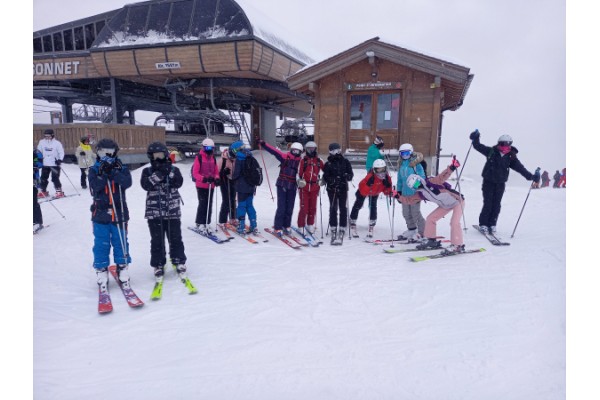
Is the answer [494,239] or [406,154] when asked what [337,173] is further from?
[494,239]

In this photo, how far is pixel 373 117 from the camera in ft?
35.4

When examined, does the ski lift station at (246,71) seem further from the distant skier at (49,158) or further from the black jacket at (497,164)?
the black jacket at (497,164)

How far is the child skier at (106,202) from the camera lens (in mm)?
3350

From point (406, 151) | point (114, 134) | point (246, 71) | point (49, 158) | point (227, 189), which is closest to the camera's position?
point (406, 151)

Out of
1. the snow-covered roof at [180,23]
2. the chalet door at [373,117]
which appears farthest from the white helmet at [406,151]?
the snow-covered roof at [180,23]

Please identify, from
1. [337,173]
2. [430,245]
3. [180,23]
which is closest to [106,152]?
[337,173]

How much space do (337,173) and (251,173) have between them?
1481 millimetres

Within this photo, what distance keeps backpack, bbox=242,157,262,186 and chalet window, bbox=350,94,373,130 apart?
254 inches

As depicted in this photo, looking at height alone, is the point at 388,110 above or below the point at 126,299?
above

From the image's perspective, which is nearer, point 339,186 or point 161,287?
point 161,287

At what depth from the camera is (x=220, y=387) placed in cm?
202

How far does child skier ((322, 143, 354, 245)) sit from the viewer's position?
548cm

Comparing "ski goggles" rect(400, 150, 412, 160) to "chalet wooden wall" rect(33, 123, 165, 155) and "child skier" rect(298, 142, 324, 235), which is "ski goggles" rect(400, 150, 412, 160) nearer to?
"child skier" rect(298, 142, 324, 235)
